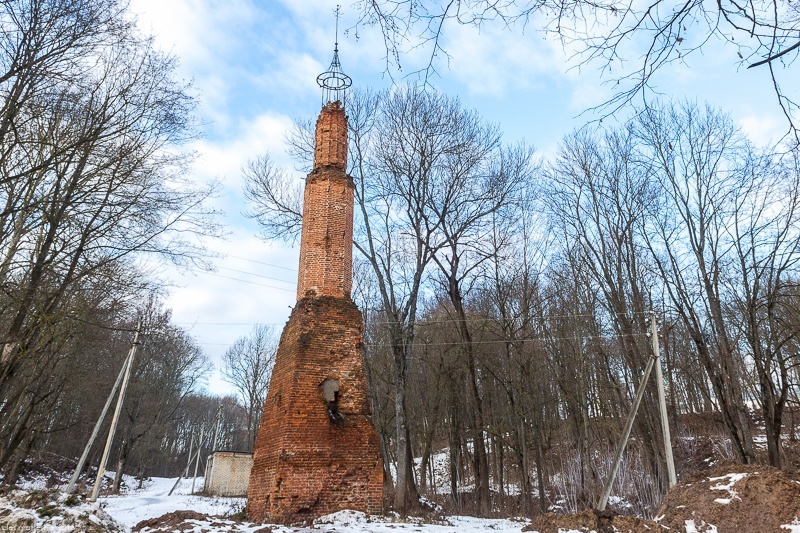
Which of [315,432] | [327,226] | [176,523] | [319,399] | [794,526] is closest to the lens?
[794,526]

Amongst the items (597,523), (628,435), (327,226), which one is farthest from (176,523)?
(628,435)

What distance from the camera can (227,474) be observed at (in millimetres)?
29453

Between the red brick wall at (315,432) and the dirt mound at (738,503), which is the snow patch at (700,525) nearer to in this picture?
the dirt mound at (738,503)

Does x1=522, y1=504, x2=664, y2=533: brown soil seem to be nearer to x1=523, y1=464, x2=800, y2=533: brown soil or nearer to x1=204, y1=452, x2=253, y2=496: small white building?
x1=523, y1=464, x2=800, y2=533: brown soil

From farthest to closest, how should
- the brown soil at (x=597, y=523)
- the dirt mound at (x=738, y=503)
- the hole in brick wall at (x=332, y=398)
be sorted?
the hole in brick wall at (x=332, y=398) → the brown soil at (x=597, y=523) → the dirt mound at (x=738, y=503)

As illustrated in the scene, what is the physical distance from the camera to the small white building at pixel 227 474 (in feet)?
95.9

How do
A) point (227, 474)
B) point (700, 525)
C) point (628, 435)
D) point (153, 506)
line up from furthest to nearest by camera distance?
1. point (227, 474)
2. point (153, 506)
3. point (628, 435)
4. point (700, 525)

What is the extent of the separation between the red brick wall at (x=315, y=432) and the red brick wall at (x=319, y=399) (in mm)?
19

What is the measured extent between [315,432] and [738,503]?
7266 millimetres

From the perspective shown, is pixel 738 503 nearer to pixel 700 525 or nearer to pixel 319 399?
pixel 700 525

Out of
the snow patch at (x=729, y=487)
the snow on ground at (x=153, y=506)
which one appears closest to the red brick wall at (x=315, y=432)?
the snow on ground at (x=153, y=506)

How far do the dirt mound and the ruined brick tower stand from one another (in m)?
5.63

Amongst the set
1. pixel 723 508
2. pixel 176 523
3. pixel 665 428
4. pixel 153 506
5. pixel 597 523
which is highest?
pixel 665 428

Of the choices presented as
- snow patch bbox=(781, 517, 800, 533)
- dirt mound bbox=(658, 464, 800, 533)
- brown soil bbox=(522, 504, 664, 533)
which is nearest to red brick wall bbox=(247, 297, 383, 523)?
brown soil bbox=(522, 504, 664, 533)
